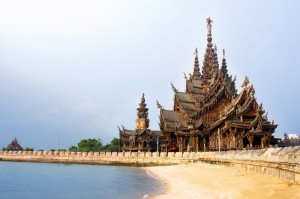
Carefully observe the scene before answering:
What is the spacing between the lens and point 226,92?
57906mm

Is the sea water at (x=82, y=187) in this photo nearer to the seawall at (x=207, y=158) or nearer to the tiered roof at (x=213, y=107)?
the seawall at (x=207, y=158)

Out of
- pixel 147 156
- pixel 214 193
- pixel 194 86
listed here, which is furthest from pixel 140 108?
pixel 214 193

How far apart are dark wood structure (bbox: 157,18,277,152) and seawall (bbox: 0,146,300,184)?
5720 mm

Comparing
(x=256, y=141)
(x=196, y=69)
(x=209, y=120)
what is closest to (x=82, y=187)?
(x=256, y=141)

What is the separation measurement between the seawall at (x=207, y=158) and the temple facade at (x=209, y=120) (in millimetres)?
5354

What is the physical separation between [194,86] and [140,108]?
11364 mm

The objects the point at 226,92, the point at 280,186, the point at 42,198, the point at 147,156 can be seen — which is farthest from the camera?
the point at 226,92

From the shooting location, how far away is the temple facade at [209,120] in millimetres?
43812

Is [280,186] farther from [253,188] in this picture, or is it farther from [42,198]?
[42,198]

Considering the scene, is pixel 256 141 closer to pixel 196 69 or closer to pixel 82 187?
pixel 82 187

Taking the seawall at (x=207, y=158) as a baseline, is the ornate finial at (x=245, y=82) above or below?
above

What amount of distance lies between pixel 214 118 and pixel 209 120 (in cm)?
92

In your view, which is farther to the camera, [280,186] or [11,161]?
[11,161]

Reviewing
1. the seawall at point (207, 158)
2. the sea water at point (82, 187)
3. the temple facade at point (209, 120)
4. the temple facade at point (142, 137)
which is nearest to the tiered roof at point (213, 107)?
the temple facade at point (209, 120)
